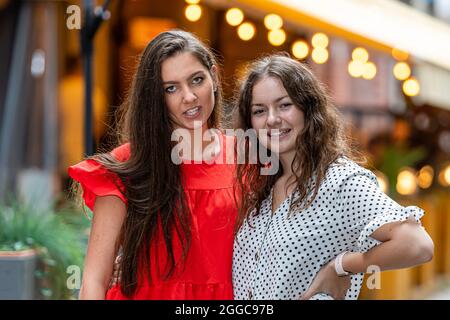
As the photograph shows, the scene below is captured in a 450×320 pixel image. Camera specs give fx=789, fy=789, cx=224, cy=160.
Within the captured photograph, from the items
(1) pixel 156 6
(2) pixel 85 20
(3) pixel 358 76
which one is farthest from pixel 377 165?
(2) pixel 85 20

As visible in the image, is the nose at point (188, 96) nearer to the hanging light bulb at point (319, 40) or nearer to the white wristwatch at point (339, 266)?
the white wristwatch at point (339, 266)

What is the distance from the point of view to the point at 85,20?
3344mm

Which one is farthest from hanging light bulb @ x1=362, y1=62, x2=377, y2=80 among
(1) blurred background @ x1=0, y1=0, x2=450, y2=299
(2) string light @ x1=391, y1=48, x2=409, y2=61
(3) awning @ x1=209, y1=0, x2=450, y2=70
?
(3) awning @ x1=209, y1=0, x2=450, y2=70

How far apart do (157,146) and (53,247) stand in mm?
1482

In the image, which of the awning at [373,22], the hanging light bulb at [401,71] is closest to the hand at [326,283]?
the awning at [373,22]

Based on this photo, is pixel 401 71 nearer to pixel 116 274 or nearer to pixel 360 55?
pixel 360 55

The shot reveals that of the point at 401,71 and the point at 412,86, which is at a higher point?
the point at 401,71

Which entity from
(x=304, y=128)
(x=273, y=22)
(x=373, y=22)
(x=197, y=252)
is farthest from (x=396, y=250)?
(x=373, y=22)

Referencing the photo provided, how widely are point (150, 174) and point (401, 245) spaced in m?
0.62

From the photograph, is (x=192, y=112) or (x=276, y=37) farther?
(x=276, y=37)

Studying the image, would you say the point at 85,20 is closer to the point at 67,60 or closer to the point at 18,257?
the point at 18,257

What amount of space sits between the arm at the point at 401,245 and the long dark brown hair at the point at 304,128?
199 millimetres

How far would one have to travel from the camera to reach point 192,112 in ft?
6.38

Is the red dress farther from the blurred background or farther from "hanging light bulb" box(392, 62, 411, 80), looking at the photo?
"hanging light bulb" box(392, 62, 411, 80)
